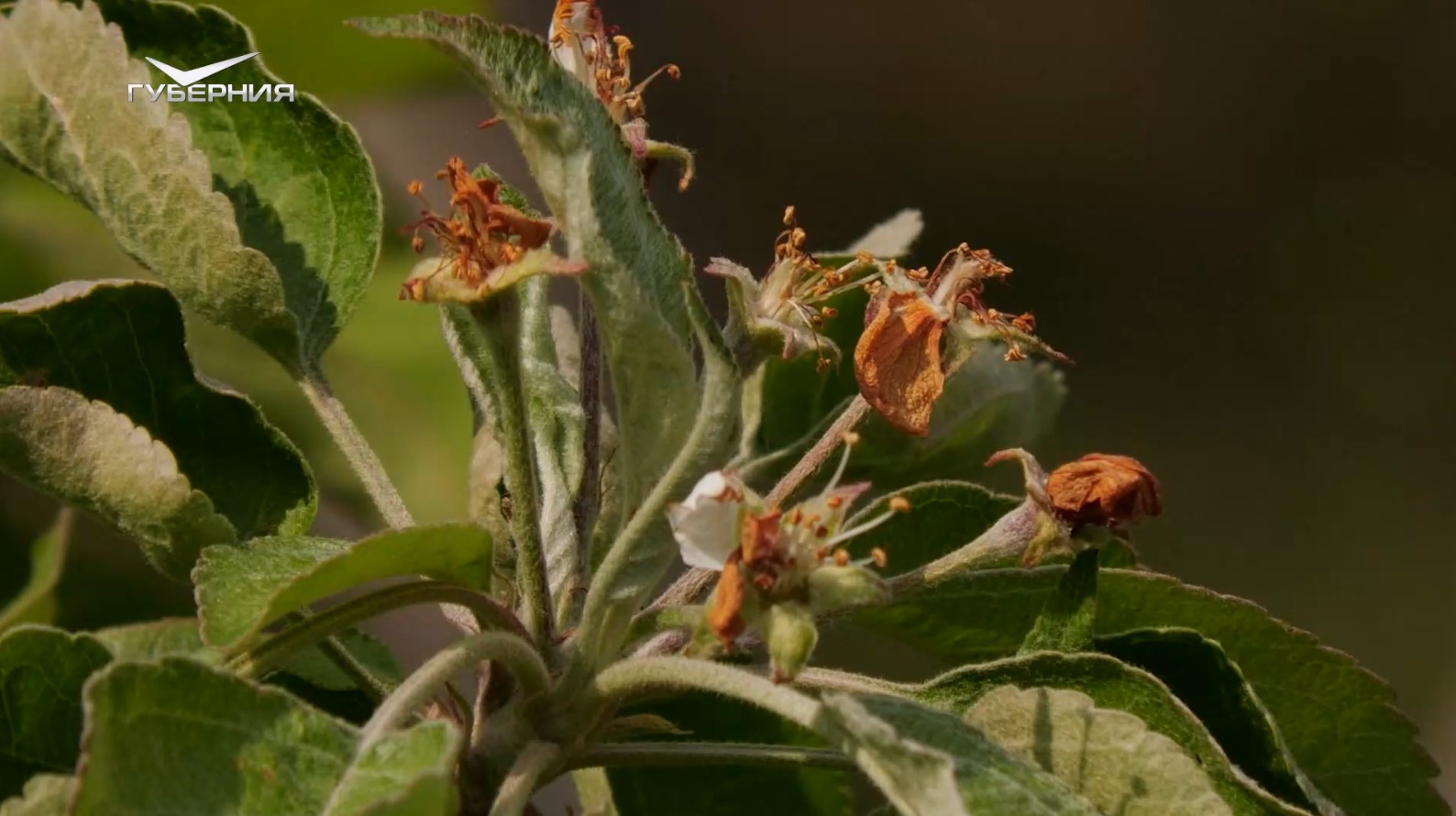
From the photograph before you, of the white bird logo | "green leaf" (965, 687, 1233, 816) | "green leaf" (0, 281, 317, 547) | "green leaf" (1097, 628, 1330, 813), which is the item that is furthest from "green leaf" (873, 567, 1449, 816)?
the white bird logo

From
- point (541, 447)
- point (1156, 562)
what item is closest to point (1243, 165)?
point (1156, 562)

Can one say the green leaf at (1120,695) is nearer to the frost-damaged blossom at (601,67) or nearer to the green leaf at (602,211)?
the green leaf at (602,211)

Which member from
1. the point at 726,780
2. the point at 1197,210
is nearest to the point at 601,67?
the point at 726,780

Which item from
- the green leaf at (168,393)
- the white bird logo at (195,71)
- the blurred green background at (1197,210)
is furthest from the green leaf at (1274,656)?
the blurred green background at (1197,210)

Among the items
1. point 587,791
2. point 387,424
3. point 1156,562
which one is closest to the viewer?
point 587,791

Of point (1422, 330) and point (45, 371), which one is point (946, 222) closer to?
point (1422, 330)
